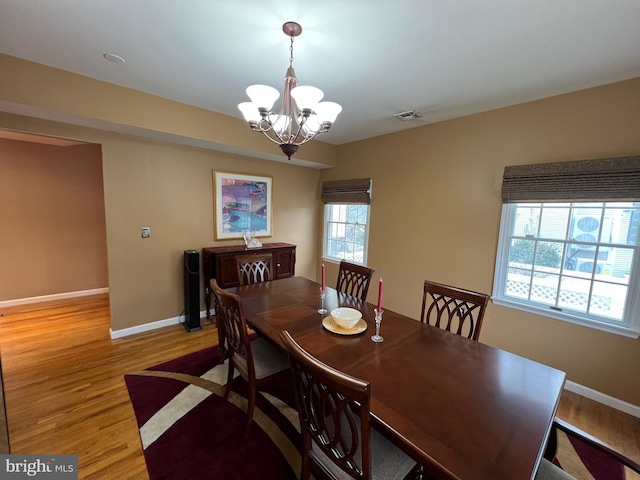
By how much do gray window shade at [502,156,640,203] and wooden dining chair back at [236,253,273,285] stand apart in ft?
8.26

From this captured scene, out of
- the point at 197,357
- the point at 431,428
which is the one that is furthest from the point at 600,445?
the point at 197,357

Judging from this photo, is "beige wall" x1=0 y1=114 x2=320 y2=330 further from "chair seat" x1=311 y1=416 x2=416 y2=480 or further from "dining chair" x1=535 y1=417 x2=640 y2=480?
"dining chair" x1=535 y1=417 x2=640 y2=480

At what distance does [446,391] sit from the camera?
44.3 inches

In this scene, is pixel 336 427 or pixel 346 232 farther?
pixel 346 232

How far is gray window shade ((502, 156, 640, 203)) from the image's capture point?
1.95m

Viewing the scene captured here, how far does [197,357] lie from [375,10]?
123 inches

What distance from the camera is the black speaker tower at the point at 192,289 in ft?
10.4

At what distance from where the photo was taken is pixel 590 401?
7.22ft

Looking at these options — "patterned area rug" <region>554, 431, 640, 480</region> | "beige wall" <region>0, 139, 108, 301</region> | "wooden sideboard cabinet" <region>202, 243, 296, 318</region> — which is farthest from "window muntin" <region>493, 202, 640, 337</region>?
"beige wall" <region>0, 139, 108, 301</region>

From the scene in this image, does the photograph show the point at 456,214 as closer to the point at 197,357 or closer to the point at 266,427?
the point at 266,427

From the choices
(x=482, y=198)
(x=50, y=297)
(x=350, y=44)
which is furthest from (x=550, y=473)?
(x=50, y=297)

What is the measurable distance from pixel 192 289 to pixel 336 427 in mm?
→ 2746

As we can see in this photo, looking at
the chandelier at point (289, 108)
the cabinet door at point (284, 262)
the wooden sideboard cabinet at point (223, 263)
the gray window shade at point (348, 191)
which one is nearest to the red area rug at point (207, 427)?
the wooden sideboard cabinet at point (223, 263)

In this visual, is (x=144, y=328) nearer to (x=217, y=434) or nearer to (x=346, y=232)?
(x=217, y=434)
